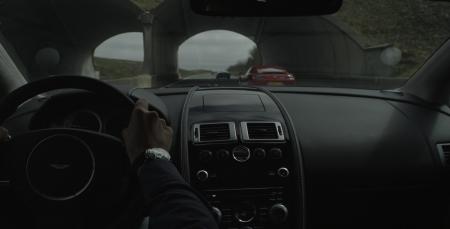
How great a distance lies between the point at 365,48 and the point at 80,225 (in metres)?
21.5

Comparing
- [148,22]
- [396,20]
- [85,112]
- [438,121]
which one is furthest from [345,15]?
[85,112]

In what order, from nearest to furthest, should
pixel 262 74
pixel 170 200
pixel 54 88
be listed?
pixel 170 200
pixel 54 88
pixel 262 74

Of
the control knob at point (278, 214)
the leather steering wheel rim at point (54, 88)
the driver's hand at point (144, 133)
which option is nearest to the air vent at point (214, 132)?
the control knob at point (278, 214)

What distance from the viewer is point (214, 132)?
3.70m

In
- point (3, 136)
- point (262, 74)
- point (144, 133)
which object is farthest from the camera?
point (262, 74)

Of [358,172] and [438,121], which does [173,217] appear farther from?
[438,121]

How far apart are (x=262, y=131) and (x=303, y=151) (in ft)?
1.23

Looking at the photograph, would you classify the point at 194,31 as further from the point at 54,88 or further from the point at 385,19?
the point at 54,88

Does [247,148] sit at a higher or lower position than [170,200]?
lower

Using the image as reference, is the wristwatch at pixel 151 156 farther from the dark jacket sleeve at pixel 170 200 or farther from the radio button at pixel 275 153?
the radio button at pixel 275 153

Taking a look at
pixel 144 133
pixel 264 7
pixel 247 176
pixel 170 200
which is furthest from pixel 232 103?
pixel 170 200

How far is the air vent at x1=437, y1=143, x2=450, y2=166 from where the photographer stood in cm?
420

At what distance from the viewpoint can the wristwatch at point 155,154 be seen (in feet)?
7.39

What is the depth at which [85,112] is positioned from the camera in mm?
2979
